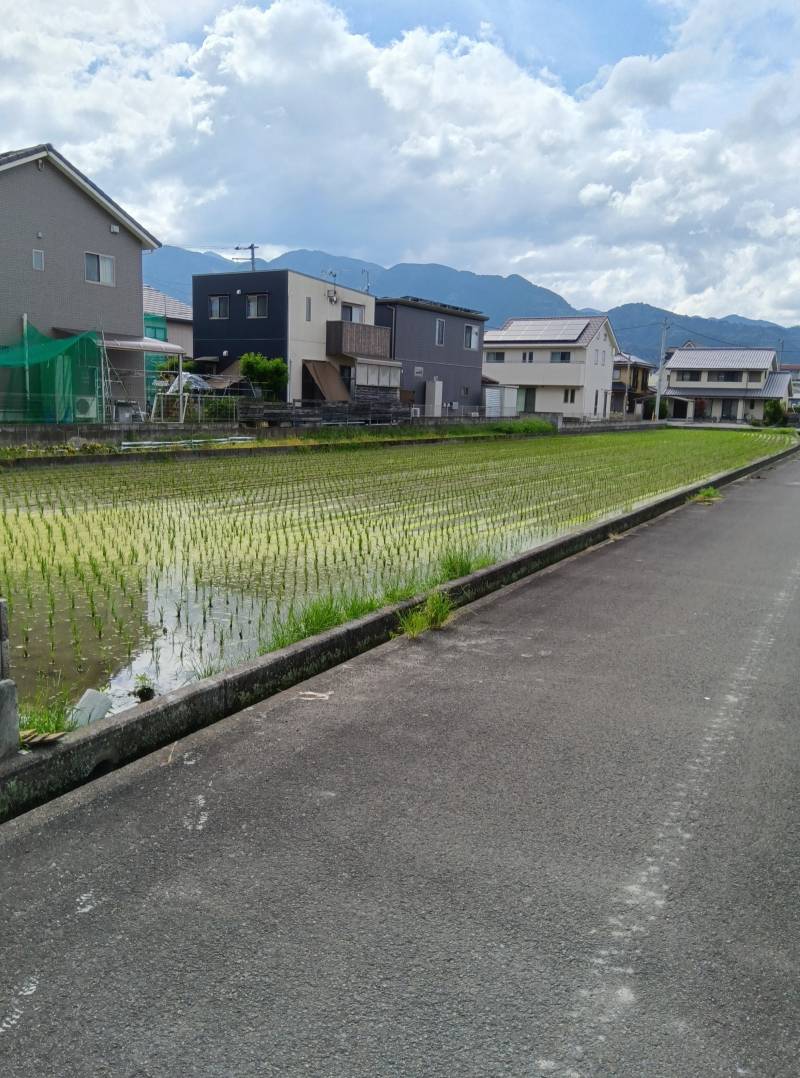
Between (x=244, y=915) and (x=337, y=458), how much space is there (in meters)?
17.1

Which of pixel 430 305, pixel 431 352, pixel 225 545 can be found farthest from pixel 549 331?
pixel 225 545

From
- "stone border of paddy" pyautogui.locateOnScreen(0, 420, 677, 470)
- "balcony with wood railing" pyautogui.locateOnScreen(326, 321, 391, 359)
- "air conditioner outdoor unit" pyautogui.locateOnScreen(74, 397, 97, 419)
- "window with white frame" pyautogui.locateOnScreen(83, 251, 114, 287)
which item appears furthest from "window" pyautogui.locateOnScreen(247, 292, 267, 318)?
"air conditioner outdoor unit" pyautogui.locateOnScreen(74, 397, 97, 419)

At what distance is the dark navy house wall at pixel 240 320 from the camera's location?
3250 cm

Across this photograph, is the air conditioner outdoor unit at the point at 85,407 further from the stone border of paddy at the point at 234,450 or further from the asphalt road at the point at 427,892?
the asphalt road at the point at 427,892

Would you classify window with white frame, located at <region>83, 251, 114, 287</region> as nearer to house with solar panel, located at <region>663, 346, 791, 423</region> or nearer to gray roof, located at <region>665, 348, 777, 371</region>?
house with solar panel, located at <region>663, 346, 791, 423</region>

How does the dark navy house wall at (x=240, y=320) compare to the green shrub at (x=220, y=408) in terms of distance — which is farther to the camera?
the dark navy house wall at (x=240, y=320)

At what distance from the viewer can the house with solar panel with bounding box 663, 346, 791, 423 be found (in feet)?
225

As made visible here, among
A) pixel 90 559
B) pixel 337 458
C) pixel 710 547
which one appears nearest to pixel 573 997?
pixel 90 559

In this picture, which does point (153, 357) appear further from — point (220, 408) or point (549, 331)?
point (549, 331)

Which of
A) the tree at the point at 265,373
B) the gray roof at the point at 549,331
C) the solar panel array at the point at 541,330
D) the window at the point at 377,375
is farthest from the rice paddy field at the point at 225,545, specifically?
the solar panel array at the point at 541,330

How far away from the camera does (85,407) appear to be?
20781 millimetres

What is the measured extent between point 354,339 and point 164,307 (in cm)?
1133

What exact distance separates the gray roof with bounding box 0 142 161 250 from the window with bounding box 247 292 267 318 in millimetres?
7202

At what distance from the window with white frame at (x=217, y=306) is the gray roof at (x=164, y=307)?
4491mm
